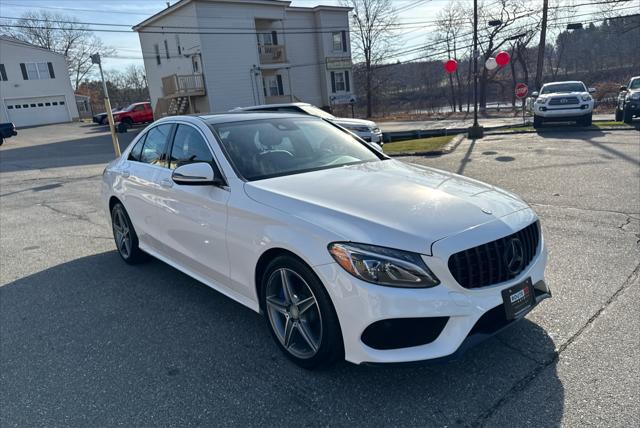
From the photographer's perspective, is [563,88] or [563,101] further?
[563,88]

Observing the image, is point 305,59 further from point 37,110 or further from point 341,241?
point 341,241

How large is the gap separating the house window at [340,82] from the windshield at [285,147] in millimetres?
35917

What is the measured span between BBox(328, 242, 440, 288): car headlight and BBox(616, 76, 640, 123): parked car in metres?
17.5

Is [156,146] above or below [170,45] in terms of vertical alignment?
below

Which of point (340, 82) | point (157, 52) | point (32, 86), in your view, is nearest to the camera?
point (157, 52)

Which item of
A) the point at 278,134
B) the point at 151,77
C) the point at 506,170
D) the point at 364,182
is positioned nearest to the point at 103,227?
the point at 278,134

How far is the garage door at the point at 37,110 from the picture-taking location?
148 ft

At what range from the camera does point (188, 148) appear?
13.4 ft

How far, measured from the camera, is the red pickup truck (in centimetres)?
3334

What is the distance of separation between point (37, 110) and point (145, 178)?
167ft

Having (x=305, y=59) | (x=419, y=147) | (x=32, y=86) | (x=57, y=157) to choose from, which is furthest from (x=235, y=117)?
(x=32, y=86)

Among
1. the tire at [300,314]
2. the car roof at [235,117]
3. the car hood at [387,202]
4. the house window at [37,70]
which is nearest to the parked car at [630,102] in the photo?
the car hood at [387,202]

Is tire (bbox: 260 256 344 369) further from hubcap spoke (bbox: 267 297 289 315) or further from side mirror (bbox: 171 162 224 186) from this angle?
side mirror (bbox: 171 162 224 186)

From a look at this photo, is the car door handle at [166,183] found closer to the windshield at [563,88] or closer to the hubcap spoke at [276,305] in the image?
the hubcap spoke at [276,305]
